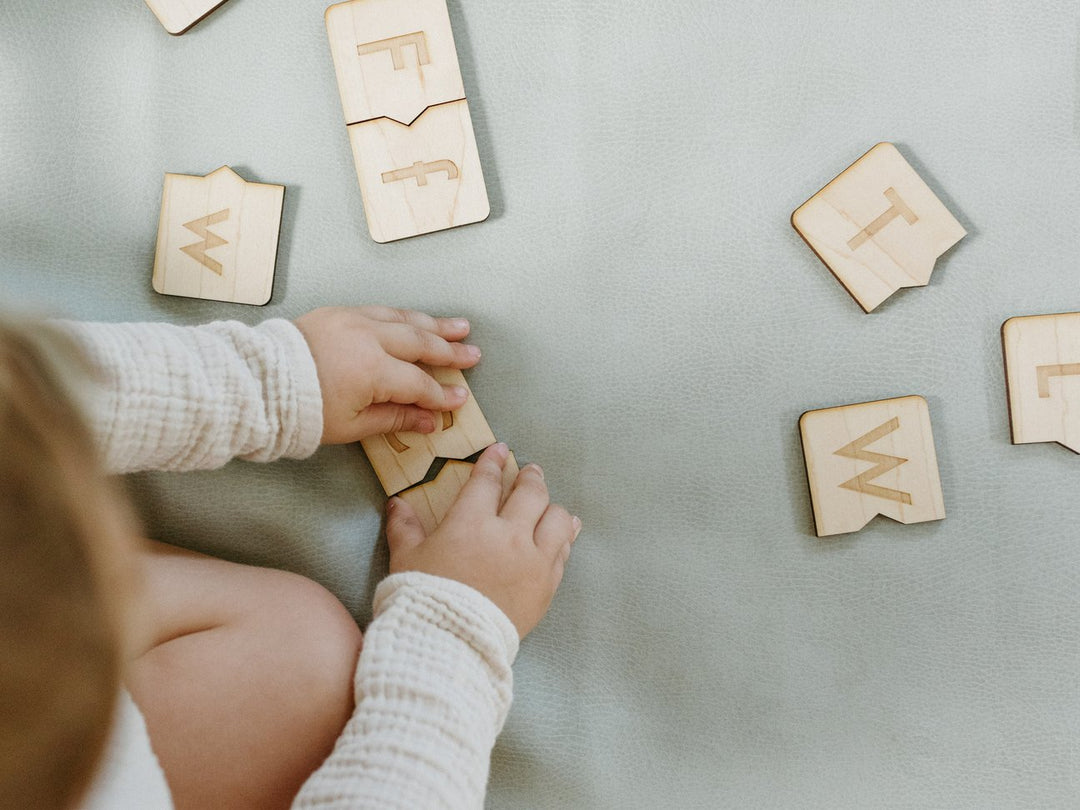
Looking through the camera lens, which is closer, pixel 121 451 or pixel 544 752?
pixel 121 451

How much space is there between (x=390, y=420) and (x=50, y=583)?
0.30m

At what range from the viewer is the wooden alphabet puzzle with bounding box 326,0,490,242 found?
1.94 ft

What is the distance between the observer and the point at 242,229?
603mm

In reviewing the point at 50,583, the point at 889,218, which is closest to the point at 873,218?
the point at 889,218

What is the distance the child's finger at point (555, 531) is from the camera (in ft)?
1.93

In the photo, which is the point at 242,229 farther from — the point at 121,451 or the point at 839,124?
the point at 839,124

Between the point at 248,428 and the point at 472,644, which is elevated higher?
the point at 248,428

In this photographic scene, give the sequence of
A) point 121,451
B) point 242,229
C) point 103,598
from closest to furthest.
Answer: point 103,598 → point 121,451 → point 242,229

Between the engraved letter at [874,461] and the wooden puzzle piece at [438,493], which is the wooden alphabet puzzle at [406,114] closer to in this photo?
the wooden puzzle piece at [438,493]

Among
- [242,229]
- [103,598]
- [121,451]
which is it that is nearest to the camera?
[103,598]

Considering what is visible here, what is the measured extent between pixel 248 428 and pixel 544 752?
1.17ft

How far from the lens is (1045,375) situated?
0.61 meters

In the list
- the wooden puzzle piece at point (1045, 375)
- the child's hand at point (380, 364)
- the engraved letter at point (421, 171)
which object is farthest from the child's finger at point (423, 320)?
the wooden puzzle piece at point (1045, 375)

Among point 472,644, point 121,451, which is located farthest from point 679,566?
point 121,451
